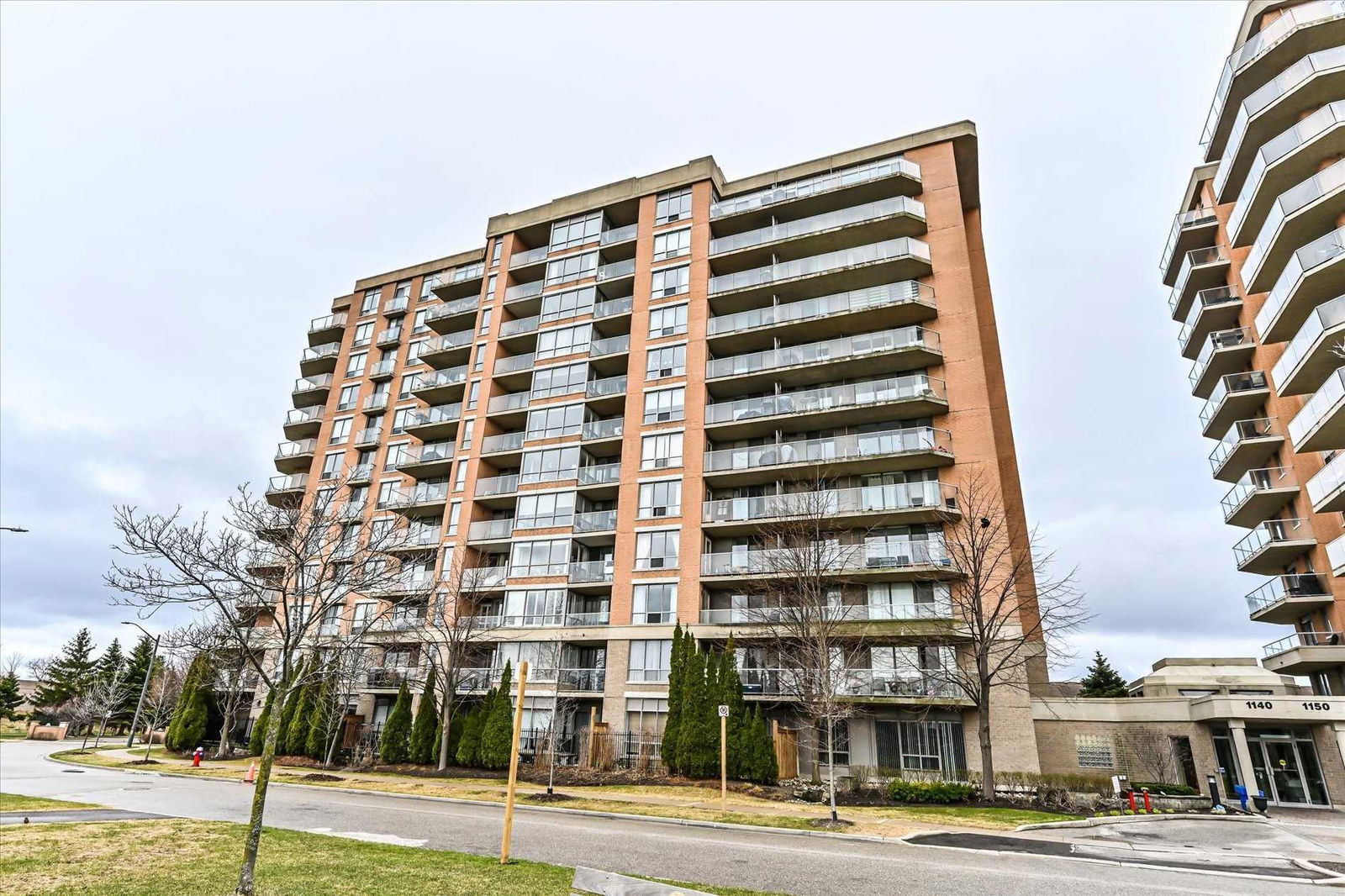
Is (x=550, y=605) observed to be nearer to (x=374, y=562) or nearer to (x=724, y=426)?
(x=724, y=426)

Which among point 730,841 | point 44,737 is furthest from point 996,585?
point 44,737

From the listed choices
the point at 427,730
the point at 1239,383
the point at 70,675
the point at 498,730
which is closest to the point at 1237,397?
the point at 1239,383

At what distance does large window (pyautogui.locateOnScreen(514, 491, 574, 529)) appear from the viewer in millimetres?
38875

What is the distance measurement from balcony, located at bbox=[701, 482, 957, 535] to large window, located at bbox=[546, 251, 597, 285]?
18546mm

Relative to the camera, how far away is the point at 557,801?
22812 millimetres

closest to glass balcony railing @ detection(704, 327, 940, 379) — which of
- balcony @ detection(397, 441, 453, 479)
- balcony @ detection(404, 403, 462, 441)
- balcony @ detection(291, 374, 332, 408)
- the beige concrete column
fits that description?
balcony @ detection(397, 441, 453, 479)

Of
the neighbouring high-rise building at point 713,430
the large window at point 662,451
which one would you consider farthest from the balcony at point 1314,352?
the large window at point 662,451

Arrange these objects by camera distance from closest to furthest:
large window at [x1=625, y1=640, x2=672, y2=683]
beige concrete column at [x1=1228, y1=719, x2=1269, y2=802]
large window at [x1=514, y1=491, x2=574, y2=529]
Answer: beige concrete column at [x1=1228, y1=719, x2=1269, y2=802]
large window at [x1=625, y1=640, x2=672, y2=683]
large window at [x1=514, y1=491, x2=574, y2=529]

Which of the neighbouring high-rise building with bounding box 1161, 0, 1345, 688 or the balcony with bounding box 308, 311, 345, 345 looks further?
the balcony with bounding box 308, 311, 345, 345

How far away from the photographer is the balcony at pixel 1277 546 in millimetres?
35469

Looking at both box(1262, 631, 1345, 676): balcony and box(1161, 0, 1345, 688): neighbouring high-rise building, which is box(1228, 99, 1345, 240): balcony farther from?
box(1262, 631, 1345, 676): balcony

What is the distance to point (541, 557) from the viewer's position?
3828cm

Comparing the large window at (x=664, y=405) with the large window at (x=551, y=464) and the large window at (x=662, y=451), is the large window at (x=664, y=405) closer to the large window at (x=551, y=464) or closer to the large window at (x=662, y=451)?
the large window at (x=662, y=451)

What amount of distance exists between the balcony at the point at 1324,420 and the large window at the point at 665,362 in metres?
25.9
